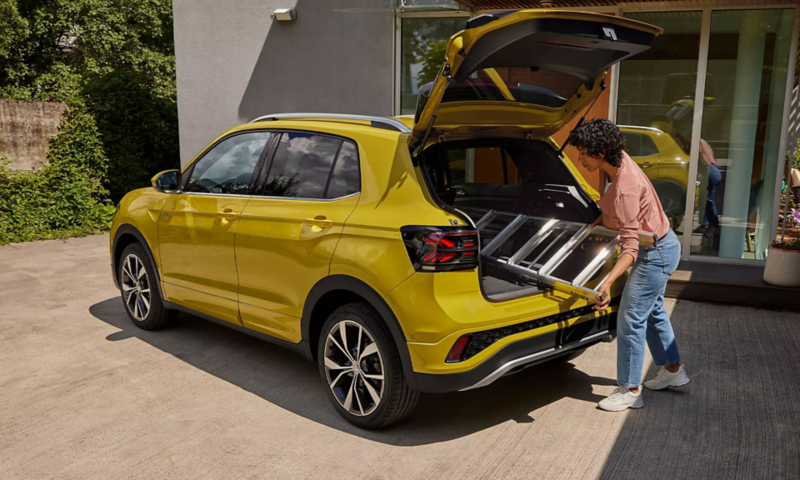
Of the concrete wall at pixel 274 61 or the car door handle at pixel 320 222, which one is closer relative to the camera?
the car door handle at pixel 320 222

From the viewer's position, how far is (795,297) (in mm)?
6238

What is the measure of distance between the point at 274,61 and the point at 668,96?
18.4 ft

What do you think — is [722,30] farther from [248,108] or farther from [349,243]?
[248,108]

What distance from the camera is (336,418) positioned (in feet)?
13.3

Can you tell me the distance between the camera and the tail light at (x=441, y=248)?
11.0 feet

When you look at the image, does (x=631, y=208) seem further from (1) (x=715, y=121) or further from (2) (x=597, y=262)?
(1) (x=715, y=121)

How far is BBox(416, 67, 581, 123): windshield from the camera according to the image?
3535 mm

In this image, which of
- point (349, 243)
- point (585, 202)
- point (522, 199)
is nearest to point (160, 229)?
point (349, 243)

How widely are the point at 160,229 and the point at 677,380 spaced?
3.87 metres

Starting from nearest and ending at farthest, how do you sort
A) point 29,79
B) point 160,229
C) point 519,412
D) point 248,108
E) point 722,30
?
point 519,412 → point 160,229 → point 722,30 → point 248,108 → point 29,79

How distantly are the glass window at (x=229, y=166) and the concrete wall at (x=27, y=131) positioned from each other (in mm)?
7154

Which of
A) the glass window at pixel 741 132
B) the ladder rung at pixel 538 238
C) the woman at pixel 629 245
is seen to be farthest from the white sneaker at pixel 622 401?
the glass window at pixel 741 132

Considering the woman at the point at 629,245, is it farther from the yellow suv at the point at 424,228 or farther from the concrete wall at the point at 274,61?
the concrete wall at the point at 274,61

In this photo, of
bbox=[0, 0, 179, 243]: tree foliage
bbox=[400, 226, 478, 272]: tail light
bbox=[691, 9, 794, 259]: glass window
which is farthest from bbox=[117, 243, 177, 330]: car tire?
bbox=[691, 9, 794, 259]: glass window
